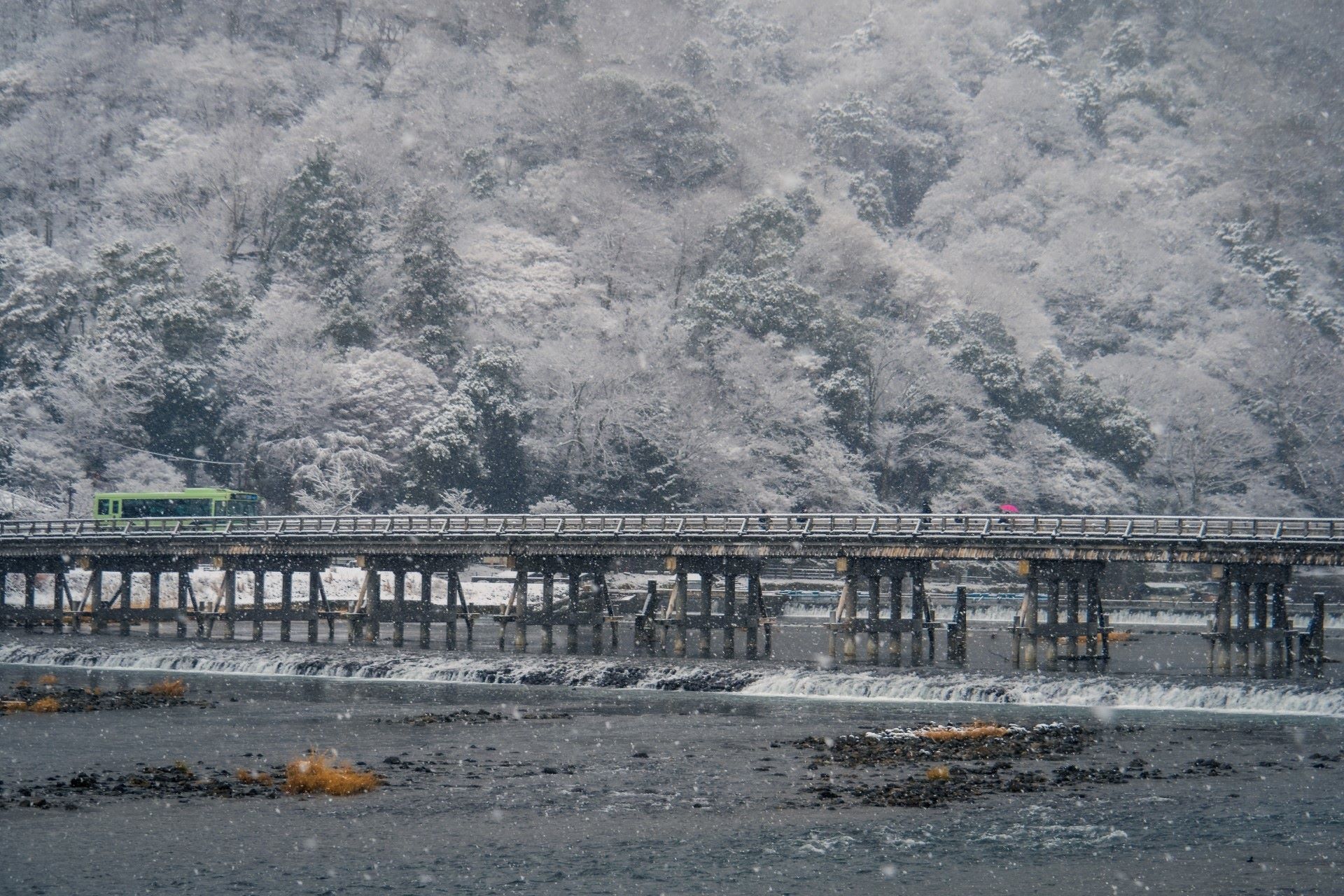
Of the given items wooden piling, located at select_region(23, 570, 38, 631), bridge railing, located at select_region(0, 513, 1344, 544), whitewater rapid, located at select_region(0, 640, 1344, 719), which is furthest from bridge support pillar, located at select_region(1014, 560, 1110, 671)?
wooden piling, located at select_region(23, 570, 38, 631)

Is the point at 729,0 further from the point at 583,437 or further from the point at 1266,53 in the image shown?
the point at 583,437

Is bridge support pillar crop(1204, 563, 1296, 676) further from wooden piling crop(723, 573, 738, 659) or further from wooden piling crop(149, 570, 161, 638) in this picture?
wooden piling crop(149, 570, 161, 638)

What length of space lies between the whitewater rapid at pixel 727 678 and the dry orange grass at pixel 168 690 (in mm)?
5999

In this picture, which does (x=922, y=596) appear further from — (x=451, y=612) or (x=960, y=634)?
(x=451, y=612)

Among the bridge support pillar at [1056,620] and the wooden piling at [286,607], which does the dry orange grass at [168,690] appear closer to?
the wooden piling at [286,607]

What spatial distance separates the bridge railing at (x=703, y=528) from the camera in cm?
4538

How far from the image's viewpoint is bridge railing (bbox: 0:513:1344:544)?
45.4 metres

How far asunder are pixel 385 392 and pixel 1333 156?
9704cm

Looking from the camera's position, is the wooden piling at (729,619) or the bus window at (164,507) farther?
the bus window at (164,507)

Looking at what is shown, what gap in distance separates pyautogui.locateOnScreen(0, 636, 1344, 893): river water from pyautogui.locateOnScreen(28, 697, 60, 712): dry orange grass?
134cm

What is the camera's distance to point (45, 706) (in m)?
39.6

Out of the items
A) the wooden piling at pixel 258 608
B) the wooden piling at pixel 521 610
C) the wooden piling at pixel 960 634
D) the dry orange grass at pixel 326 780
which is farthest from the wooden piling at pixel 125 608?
the dry orange grass at pixel 326 780

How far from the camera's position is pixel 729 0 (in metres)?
168

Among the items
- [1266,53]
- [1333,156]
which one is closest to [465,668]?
[1333,156]
